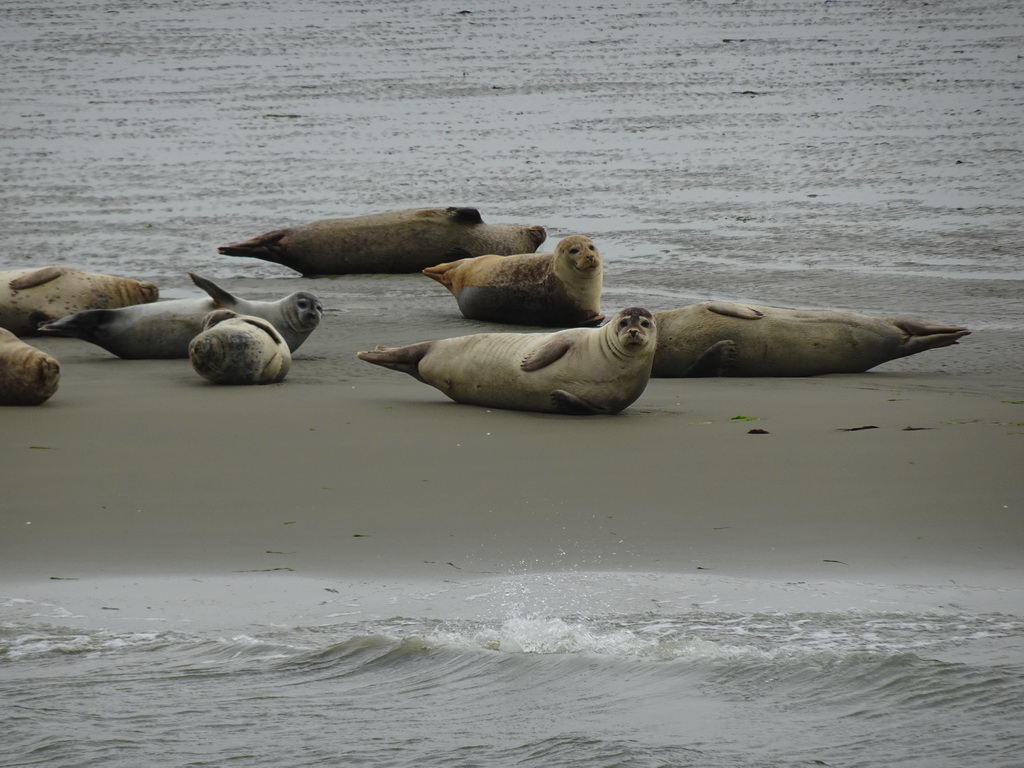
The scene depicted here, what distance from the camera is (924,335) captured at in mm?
7078

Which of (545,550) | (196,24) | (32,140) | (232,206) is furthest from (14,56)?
(545,550)

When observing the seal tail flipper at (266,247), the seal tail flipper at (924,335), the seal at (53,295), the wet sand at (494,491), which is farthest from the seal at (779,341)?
the seal tail flipper at (266,247)

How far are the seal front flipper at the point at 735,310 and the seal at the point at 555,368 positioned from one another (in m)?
1.26

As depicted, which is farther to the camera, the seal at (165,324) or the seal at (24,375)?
the seal at (165,324)

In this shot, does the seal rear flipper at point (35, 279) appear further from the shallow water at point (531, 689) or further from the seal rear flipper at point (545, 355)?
the shallow water at point (531, 689)

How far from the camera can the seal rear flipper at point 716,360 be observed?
272 inches

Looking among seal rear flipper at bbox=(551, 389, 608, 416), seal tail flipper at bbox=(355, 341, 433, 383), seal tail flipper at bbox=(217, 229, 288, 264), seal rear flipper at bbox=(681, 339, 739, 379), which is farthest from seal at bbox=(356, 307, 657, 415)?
seal tail flipper at bbox=(217, 229, 288, 264)

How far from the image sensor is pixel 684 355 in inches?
276

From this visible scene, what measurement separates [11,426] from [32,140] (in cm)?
1278

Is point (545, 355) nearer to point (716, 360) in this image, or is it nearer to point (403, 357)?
point (403, 357)

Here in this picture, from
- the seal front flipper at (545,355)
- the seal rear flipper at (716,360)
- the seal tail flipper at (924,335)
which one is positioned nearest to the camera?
the seal front flipper at (545,355)

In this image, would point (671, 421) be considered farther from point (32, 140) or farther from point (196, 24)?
point (196, 24)

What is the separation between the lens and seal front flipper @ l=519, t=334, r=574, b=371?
580 cm

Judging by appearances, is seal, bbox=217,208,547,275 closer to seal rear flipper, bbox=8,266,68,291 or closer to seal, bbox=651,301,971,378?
seal rear flipper, bbox=8,266,68,291
